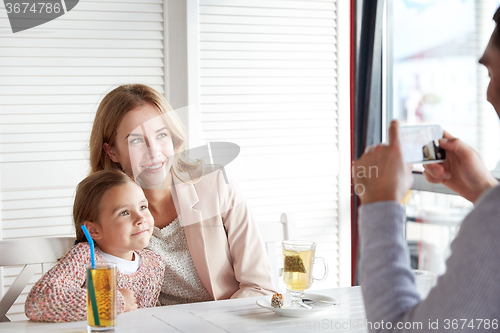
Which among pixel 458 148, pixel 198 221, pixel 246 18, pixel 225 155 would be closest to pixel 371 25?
pixel 246 18

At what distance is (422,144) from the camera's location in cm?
83

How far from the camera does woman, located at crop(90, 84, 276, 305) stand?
1396 mm

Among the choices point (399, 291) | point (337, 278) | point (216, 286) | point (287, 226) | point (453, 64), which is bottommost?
point (337, 278)

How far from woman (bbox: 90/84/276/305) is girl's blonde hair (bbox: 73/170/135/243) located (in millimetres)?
167

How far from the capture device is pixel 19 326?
1010 millimetres

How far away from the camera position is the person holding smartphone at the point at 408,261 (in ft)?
1.73

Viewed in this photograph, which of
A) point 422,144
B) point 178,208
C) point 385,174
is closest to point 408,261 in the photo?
point 385,174

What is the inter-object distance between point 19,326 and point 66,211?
116cm

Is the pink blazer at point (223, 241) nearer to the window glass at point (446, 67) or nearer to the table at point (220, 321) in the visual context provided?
the table at point (220, 321)

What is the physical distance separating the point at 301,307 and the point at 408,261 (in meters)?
0.48

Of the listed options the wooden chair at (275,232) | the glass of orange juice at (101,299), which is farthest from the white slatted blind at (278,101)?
the glass of orange juice at (101,299)

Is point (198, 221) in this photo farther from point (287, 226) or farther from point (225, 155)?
point (225, 155)

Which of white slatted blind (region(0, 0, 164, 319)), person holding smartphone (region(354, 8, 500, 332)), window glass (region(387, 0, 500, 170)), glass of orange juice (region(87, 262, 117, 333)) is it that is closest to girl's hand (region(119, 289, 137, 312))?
glass of orange juice (region(87, 262, 117, 333))

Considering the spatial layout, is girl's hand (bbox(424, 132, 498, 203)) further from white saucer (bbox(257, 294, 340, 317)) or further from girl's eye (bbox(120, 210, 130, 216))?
girl's eye (bbox(120, 210, 130, 216))
